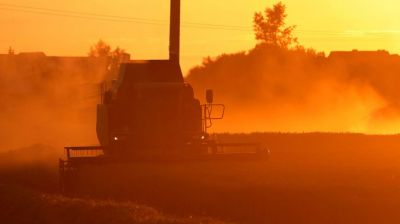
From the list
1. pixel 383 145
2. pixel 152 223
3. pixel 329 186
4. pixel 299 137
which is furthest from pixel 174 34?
pixel 152 223

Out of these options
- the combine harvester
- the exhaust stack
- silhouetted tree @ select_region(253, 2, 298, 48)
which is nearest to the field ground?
the combine harvester

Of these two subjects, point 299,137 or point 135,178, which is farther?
point 299,137

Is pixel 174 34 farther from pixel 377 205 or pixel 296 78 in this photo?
pixel 296 78

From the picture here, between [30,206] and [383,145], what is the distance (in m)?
20.5

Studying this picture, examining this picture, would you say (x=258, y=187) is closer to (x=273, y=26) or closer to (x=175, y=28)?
(x=175, y=28)

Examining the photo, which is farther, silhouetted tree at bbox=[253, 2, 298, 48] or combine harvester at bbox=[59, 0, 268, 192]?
silhouetted tree at bbox=[253, 2, 298, 48]

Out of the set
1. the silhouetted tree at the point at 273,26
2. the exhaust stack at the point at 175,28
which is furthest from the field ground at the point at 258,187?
the silhouetted tree at the point at 273,26

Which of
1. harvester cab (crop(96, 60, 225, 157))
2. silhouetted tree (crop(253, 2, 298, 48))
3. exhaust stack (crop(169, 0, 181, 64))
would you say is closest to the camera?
harvester cab (crop(96, 60, 225, 157))

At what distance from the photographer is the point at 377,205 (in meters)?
23.0

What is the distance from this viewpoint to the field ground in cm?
2262

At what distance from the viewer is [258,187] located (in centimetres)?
2506

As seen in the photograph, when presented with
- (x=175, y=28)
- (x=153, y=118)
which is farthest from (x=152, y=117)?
(x=175, y=28)

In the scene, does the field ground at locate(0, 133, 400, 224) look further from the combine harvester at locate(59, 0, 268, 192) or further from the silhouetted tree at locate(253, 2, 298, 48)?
the silhouetted tree at locate(253, 2, 298, 48)

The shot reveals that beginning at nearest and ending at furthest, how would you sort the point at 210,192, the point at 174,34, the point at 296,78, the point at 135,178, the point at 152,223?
the point at 152,223 < the point at 210,192 < the point at 135,178 < the point at 174,34 < the point at 296,78
